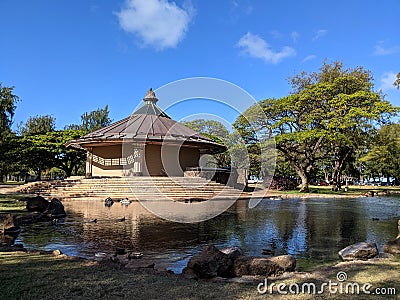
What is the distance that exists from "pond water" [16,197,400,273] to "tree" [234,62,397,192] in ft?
54.2

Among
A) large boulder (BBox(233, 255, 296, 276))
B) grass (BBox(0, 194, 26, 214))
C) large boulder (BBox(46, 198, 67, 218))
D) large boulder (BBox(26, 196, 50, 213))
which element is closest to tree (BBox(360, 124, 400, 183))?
large boulder (BBox(46, 198, 67, 218))

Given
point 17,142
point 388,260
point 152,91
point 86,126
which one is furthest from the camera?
point 86,126

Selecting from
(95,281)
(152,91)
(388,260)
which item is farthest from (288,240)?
(152,91)

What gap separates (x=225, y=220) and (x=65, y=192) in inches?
542

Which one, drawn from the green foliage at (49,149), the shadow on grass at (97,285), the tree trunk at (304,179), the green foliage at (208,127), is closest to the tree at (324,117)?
the tree trunk at (304,179)

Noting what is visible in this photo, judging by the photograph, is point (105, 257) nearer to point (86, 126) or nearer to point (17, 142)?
point (17, 142)

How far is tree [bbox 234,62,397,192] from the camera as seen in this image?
27.5m

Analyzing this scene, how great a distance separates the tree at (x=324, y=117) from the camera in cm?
2750

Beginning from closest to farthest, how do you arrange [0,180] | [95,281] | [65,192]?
[95,281]
[65,192]
[0,180]

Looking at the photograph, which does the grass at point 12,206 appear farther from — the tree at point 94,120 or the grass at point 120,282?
the tree at point 94,120

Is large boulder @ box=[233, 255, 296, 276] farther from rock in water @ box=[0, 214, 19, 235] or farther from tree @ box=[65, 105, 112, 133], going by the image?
tree @ box=[65, 105, 112, 133]

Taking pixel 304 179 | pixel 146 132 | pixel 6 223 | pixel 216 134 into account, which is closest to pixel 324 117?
pixel 304 179

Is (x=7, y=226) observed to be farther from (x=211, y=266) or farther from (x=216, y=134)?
(x=216, y=134)

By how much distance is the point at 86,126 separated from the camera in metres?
59.7
